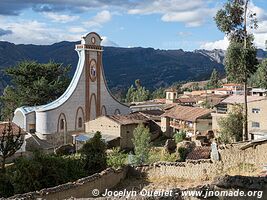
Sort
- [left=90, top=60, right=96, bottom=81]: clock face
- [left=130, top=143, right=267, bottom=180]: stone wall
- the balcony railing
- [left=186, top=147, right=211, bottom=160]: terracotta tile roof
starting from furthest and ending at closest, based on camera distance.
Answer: [left=90, top=60, right=96, bottom=81]: clock face → the balcony railing → [left=186, top=147, right=211, bottom=160]: terracotta tile roof → [left=130, top=143, right=267, bottom=180]: stone wall

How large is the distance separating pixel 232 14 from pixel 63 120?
2194 centimetres

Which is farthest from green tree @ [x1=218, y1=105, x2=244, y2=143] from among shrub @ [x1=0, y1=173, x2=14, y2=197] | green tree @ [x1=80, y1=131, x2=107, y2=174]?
shrub @ [x1=0, y1=173, x2=14, y2=197]

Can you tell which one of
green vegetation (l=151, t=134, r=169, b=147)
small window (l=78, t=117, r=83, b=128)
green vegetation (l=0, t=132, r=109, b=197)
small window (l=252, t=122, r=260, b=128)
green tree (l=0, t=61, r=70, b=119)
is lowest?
green vegetation (l=151, t=134, r=169, b=147)

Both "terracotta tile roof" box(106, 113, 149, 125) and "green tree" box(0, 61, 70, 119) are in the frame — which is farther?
"green tree" box(0, 61, 70, 119)

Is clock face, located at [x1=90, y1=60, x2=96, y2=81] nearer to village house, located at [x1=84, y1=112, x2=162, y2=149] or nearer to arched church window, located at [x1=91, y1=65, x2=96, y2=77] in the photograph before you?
arched church window, located at [x1=91, y1=65, x2=96, y2=77]

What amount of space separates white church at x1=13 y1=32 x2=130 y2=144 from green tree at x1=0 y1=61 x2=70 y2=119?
6.27 m

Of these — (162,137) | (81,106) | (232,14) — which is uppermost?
(232,14)

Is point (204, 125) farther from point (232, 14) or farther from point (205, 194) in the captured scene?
point (205, 194)

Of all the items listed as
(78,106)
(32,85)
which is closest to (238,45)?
(78,106)

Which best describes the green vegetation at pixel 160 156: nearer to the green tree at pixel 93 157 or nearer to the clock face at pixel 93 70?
the green tree at pixel 93 157

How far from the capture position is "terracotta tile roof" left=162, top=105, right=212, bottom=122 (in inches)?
1549

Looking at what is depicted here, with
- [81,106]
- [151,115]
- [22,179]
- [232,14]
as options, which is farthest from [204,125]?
[22,179]

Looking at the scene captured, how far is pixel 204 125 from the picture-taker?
3906 centimetres

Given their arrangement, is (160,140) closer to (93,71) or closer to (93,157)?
(93,71)
